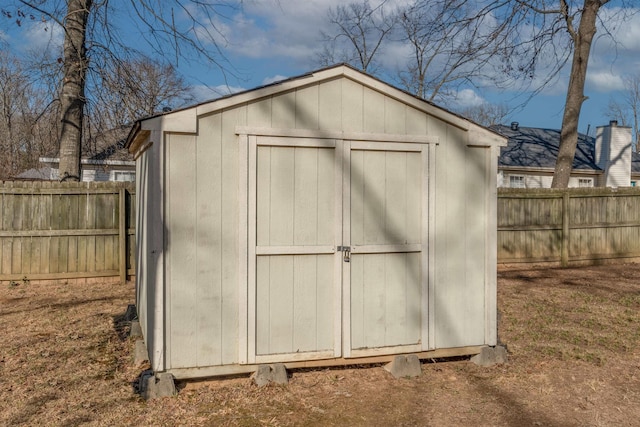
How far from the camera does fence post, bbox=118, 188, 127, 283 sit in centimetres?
902

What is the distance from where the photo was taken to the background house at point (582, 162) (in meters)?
20.1

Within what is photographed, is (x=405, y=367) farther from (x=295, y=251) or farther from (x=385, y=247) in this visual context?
(x=295, y=251)

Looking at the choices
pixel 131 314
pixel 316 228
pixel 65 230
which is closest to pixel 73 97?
pixel 65 230

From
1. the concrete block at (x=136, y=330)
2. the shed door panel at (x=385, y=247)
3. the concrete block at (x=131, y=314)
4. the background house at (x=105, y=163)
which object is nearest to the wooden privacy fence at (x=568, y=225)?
the shed door panel at (x=385, y=247)

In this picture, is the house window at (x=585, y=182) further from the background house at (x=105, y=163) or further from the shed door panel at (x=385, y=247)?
the shed door panel at (x=385, y=247)

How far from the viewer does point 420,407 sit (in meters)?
4.10

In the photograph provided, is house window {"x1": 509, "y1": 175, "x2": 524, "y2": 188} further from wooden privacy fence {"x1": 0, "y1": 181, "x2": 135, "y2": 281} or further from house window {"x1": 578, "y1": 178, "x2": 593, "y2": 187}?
wooden privacy fence {"x1": 0, "y1": 181, "x2": 135, "y2": 281}

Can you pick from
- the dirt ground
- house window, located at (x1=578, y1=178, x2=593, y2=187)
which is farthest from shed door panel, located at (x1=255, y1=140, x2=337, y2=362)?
house window, located at (x1=578, y1=178, x2=593, y2=187)

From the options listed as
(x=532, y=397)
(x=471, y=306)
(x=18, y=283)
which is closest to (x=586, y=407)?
(x=532, y=397)

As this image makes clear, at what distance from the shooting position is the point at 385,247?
15.6 feet

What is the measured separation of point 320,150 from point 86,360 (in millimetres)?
3022

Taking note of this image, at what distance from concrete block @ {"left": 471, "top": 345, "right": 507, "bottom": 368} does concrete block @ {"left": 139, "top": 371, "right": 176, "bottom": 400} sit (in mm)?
2770

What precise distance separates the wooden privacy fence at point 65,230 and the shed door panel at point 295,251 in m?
5.39

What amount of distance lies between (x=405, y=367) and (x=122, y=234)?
19.8 ft
